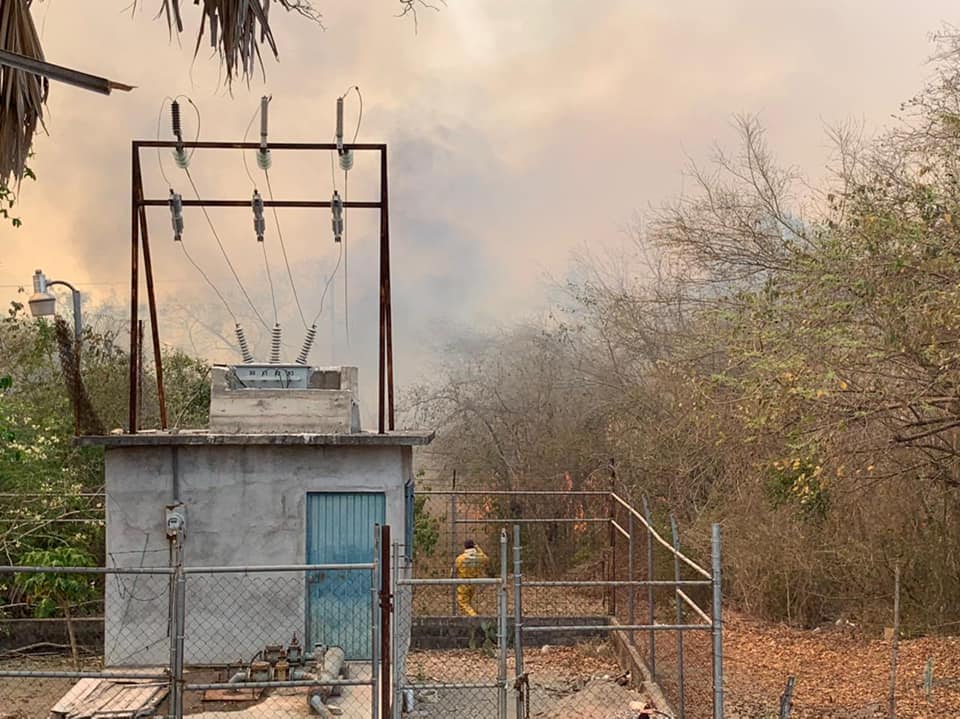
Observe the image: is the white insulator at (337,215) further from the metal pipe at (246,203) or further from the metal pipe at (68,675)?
the metal pipe at (68,675)

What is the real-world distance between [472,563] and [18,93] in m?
11.8

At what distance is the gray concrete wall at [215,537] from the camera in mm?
12242

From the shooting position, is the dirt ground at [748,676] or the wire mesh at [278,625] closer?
the wire mesh at [278,625]

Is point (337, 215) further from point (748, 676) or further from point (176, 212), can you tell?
point (748, 676)

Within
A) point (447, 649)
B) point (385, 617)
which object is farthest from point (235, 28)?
point (447, 649)

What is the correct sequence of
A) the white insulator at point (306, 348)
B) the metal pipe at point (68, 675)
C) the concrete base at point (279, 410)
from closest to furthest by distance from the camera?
the metal pipe at point (68, 675) → the concrete base at point (279, 410) → the white insulator at point (306, 348)

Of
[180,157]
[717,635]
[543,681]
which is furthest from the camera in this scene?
[543,681]

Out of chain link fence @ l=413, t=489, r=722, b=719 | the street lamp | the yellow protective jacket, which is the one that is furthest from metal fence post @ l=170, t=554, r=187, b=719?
the yellow protective jacket

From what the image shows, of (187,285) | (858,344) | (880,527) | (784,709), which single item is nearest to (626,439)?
(880,527)

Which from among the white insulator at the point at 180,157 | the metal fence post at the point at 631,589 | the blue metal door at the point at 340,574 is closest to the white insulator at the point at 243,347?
the white insulator at the point at 180,157

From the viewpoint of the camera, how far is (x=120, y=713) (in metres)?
9.98

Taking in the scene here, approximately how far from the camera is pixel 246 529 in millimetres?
12375

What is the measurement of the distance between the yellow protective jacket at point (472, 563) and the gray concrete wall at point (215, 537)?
454 cm

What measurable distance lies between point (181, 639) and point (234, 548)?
136 inches
